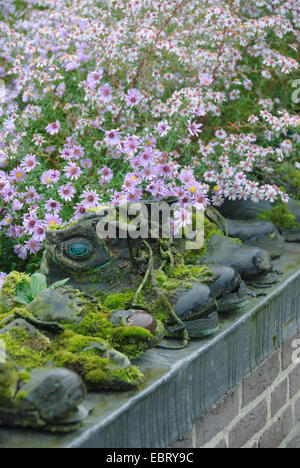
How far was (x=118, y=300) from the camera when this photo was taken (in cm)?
178

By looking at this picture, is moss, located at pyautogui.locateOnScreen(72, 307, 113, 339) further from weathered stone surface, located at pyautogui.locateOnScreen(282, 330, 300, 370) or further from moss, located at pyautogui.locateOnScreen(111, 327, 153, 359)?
weathered stone surface, located at pyautogui.locateOnScreen(282, 330, 300, 370)

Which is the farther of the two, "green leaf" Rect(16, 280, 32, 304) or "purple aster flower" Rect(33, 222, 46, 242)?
"purple aster flower" Rect(33, 222, 46, 242)

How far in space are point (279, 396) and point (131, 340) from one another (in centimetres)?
108

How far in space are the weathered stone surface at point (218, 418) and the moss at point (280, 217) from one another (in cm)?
115

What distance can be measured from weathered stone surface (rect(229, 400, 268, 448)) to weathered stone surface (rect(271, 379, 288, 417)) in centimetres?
8

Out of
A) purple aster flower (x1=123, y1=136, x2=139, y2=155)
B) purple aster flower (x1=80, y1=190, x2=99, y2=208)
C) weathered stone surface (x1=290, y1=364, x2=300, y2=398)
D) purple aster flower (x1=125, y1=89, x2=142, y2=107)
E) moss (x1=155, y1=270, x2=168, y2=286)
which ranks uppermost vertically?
purple aster flower (x1=125, y1=89, x2=142, y2=107)

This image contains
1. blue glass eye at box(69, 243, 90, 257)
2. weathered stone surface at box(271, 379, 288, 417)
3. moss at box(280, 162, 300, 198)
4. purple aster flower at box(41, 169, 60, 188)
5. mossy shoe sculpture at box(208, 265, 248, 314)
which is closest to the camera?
blue glass eye at box(69, 243, 90, 257)

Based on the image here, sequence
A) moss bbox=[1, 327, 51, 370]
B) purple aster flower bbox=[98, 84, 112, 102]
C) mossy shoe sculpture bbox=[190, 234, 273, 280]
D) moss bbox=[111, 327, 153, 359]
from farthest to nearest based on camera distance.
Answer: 1. purple aster flower bbox=[98, 84, 112, 102]
2. mossy shoe sculpture bbox=[190, 234, 273, 280]
3. moss bbox=[111, 327, 153, 359]
4. moss bbox=[1, 327, 51, 370]

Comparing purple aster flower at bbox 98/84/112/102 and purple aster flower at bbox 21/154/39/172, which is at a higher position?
purple aster flower at bbox 98/84/112/102

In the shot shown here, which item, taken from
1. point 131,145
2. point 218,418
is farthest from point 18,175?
point 218,418

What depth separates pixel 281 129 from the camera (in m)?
3.08

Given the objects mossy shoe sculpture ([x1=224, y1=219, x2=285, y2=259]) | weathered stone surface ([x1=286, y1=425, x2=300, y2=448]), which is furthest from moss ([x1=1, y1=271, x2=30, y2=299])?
weathered stone surface ([x1=286, y1=425, x2=300, y2=448])

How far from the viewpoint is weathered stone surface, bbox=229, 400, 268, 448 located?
2000mm

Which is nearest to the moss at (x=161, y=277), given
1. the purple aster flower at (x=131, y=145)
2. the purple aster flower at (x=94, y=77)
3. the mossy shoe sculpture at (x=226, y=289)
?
the mossy shoe sculpture at (x=226, y=289)
